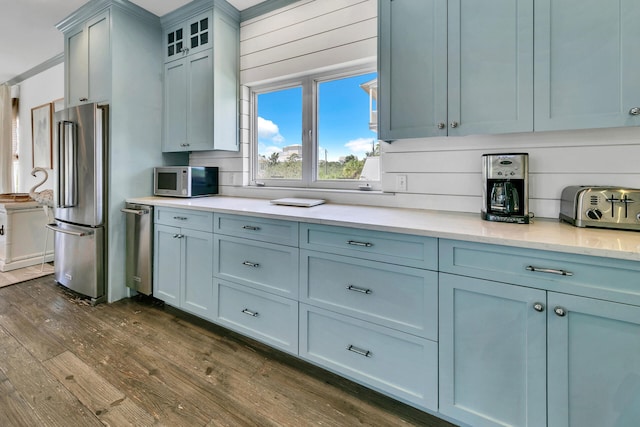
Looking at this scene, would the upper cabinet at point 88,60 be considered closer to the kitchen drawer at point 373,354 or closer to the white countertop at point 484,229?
the white countertop at point 484,229

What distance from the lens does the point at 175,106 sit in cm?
294

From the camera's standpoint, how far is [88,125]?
2.65 m

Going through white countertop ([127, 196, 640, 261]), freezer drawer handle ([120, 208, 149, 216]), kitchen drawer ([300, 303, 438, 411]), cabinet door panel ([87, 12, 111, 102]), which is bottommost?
kitchen drawer ([300, 303, 438, 411])

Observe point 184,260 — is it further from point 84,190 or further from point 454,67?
point 454,67

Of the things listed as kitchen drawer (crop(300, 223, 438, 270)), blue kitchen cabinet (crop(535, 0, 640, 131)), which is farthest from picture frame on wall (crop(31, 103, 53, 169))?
blue kitchen cabinet (crop(535, 0, 640, 131))

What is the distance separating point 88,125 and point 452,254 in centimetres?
304

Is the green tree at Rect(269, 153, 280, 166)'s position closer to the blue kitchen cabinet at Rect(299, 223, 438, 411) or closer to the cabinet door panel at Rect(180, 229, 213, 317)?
the cabinet door panel at Rect(180, 229, 213, 317)

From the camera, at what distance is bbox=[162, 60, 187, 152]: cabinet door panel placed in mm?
2877

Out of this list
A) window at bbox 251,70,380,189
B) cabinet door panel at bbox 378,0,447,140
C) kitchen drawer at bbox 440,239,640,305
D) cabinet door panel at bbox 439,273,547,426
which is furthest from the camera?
window at bbox 251,70,380,189

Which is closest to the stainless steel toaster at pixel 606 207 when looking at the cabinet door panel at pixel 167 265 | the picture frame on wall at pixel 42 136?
the cabinet door panel at pixel 167 265

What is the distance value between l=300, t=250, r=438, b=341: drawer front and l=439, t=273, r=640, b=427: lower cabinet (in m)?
0.08

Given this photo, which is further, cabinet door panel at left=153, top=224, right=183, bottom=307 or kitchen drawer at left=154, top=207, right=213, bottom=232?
cabinet door panel at left=153, top=224, right=183, bottom=307

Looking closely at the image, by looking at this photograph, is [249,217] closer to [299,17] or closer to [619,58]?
[299,17]

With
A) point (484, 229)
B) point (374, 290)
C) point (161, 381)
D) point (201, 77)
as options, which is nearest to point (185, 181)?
point (201, 77)
